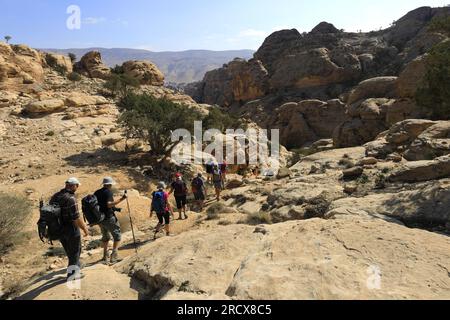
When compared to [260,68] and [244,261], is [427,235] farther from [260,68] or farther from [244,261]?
[260,68]

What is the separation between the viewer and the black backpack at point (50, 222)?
5613mm

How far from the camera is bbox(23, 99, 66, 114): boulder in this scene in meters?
23.7

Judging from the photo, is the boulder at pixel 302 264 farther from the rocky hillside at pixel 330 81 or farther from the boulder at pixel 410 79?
the boulder at pixel 410 79

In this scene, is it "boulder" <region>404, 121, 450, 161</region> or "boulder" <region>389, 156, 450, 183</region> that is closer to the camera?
"boulder" <region>389, 156, 450, 183</region>

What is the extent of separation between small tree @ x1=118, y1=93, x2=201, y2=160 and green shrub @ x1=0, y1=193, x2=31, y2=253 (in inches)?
367

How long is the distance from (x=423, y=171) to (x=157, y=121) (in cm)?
1358

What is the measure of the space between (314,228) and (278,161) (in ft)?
61.5

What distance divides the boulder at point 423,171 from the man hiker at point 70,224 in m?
8.30

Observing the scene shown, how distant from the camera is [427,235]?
225 inches

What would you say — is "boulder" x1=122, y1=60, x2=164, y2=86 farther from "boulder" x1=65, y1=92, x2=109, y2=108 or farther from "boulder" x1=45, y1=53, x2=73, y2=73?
"boulder" x1=65, y1=92, x2=109, y2=108

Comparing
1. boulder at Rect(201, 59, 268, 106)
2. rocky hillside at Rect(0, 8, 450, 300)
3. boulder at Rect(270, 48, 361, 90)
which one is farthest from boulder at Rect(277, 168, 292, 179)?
boulder at Rect(201, 59, 268, 106)

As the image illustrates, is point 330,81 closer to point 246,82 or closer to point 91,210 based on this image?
point 246,82

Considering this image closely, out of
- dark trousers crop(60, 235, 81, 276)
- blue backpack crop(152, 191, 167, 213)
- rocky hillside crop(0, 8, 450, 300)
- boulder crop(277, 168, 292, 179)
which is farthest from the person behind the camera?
boulder crop(277, 168, 292, 179)
